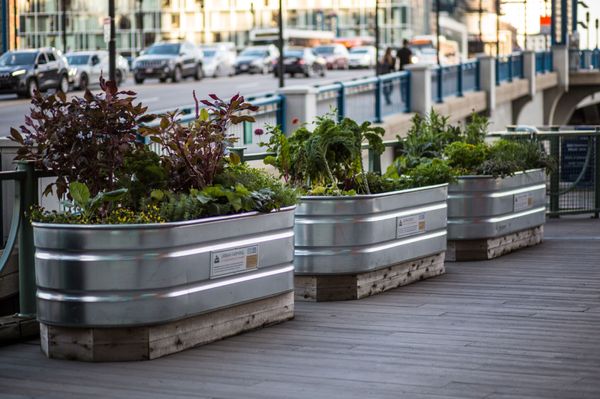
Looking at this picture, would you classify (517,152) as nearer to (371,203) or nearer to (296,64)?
(371,203)

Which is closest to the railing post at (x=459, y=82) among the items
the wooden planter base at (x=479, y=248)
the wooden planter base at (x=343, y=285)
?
the wooden planter base at (x=479, y=248)

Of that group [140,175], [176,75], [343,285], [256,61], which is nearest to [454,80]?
[176,75]

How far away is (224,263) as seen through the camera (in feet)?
30.5

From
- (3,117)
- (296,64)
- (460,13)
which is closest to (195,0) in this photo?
(460,13)

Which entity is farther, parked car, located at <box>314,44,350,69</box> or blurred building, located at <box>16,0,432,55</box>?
blurred building, located at <box>16,0,432,55</box>

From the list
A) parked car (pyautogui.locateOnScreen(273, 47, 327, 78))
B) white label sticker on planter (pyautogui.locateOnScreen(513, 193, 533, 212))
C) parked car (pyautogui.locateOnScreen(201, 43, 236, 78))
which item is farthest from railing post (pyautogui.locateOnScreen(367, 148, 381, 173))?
parked car (pyautogui.locateOnScreen(273, 47, 327, 78))

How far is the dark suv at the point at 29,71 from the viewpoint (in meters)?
48.1

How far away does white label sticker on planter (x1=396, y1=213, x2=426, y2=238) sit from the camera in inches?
470

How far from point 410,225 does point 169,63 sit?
52220 millimetres

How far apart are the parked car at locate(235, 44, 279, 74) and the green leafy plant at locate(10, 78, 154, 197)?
247ft

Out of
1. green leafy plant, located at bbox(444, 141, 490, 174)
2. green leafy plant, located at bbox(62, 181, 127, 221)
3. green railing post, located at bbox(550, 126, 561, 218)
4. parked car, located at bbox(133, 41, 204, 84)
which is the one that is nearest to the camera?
green leafy plant, located at bbox(62, 181, 127, 221)

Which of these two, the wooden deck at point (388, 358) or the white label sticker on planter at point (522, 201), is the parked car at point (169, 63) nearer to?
the white label sticker on planter at point (522, 201)

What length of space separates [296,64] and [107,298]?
69472 millimetres

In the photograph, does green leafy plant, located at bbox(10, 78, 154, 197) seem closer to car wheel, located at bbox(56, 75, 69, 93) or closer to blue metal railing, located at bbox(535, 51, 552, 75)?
car wheel, located at bbox(56, 75, 69, 93)
